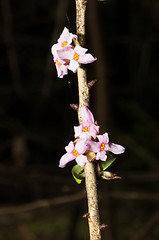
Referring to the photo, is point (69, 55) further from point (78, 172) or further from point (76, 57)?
point (78, 172)

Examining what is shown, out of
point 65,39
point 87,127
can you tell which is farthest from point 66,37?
point 87,127

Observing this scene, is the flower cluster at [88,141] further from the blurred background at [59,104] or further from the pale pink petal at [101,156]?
the blurred background at [59,104]

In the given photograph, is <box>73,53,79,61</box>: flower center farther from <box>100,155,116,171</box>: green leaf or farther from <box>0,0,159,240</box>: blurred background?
<box>0,0,159,240</box>: blurred background

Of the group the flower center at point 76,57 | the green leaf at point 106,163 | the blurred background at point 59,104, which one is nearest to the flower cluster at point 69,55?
the flower center at point 76,57

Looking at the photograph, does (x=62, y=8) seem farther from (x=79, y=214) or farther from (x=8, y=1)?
(x=79, y=214)

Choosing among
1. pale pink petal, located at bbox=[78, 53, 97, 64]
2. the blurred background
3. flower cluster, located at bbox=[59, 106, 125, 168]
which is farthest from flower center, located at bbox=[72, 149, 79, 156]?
the blurred background

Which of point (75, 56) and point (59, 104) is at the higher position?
point (75, 56)
